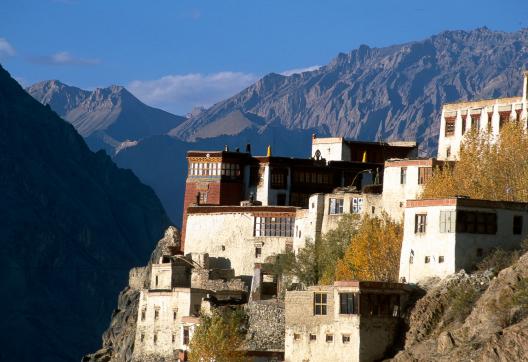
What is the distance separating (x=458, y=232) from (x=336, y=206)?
23.2m

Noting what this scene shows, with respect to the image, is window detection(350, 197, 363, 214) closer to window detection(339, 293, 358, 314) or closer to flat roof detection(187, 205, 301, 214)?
flat roof detection(187, 205, 301, 214)

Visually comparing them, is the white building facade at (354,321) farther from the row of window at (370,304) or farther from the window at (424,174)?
the window at (424,174)

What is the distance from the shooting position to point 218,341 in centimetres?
9694

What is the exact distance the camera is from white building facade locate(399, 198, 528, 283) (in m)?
88.9

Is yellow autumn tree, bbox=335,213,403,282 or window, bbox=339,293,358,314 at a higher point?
yellow autumn tree, bbox=335,213,403,282

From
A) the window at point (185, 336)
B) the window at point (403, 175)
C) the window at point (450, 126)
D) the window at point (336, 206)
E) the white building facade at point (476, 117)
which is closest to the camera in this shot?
the window at point (185, 336)

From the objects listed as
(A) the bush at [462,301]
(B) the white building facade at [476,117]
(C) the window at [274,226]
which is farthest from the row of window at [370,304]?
(C) the window at [274,226]

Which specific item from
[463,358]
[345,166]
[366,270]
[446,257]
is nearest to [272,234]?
[345,166]

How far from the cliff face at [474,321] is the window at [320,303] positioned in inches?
230

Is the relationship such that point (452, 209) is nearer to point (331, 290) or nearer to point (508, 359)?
point (331, 290)

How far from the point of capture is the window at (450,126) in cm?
12069

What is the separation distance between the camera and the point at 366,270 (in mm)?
97188

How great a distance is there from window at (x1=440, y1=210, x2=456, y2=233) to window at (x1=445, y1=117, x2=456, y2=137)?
31.7 meters

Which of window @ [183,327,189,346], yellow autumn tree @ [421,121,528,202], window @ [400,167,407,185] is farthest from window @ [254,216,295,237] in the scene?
yellow autumn tree @ [421,121,528,202]
